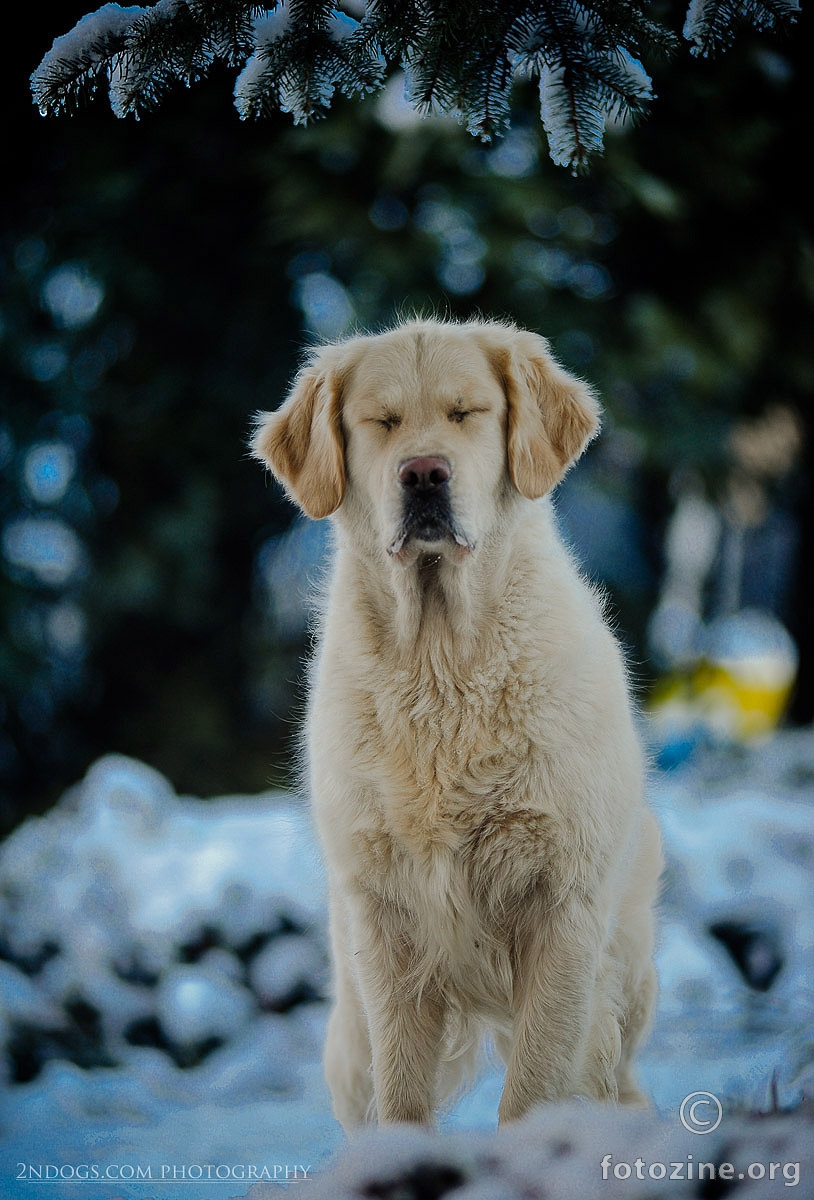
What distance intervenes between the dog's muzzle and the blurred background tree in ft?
10.4

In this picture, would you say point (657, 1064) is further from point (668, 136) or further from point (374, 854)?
point (668, 136)

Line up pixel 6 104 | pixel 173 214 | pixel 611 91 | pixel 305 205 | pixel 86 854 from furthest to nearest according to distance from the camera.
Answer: pixel 173 214
pixel 305 205
pixel 86 854
pixel 6 104
pixel 611 91

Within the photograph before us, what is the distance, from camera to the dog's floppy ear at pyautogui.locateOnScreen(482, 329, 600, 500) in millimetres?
2406

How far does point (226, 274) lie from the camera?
662 cm

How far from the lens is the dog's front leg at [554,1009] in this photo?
2.14m

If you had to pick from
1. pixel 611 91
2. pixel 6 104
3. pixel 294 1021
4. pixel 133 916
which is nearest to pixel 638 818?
pixel 611 91

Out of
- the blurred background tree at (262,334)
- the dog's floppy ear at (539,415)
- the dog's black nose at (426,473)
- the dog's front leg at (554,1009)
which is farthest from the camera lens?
the blurred background tree at (262,334)

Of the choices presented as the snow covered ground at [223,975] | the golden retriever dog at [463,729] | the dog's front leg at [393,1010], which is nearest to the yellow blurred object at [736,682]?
the snow covered ground at [223,975]

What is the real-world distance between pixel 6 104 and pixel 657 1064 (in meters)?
3.67

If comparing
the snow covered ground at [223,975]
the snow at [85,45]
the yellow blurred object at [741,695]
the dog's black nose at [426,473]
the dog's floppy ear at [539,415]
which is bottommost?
the snow covered ground at [223,975]

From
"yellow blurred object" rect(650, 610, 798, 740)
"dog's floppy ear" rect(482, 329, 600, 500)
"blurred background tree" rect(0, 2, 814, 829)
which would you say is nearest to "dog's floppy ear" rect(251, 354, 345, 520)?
"dog's floppy ear" rect(482, 329, 600, 500)

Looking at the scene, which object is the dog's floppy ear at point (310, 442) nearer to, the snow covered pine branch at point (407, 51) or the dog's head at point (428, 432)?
the dog's head at point (428, 432)

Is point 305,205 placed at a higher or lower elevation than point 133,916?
higher

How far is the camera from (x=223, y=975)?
4.02 metres
